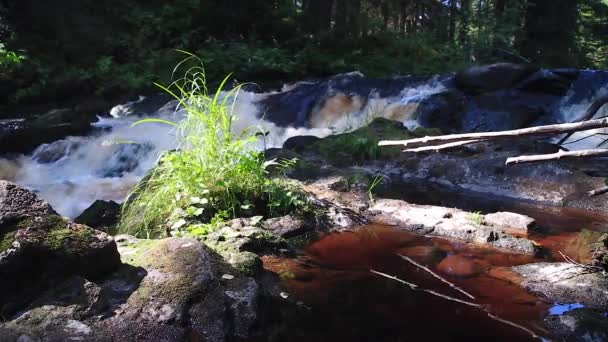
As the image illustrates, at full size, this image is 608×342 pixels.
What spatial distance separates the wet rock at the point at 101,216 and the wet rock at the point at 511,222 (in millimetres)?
3602

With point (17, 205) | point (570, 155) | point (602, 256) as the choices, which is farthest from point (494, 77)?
point (17, 205)

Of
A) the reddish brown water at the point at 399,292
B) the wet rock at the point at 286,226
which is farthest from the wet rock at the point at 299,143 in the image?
the reddish brown water at the point at 399,292

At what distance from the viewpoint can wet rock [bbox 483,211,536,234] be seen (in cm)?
474

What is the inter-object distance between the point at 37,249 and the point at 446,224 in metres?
3.28

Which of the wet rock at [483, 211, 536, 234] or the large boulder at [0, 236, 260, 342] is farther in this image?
the wet rock at [483, 211, 536, 234]

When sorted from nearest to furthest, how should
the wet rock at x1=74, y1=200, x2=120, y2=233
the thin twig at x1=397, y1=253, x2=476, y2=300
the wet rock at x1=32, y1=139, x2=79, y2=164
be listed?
1. the thin twig at x1=397, y1=253, x2=476, y2=300
2. the wet rock at x1=74, y1=200, x2=120, y2=233
3. the wet rock at x1=32, y1=139, x2=79, y2=164

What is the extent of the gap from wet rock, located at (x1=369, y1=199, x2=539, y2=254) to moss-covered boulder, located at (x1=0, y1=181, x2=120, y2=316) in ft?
8.99

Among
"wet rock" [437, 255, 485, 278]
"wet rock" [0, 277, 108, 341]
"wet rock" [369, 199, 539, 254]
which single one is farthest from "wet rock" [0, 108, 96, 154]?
"wet rock" [437, 255, 485, 278]

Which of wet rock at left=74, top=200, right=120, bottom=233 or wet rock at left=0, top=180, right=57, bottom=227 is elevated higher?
wet rock at left=0, top=180, right=57, bottom=227

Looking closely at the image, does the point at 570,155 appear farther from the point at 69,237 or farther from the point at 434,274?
the point at 69,237

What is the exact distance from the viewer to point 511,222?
4.84 m

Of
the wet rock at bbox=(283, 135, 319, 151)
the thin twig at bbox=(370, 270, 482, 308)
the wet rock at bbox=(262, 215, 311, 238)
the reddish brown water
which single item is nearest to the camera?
the reddish brown water

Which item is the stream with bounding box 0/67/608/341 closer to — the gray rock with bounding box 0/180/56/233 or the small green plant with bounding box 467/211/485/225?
the small green plant with bounding box 467/211/485/225

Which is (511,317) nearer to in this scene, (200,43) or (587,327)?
(587,327)
